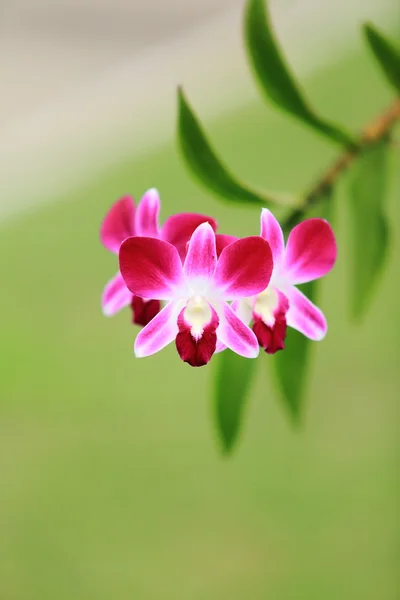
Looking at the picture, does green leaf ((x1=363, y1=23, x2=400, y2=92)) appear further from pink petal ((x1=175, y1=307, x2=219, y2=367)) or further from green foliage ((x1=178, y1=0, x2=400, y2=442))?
pink petal ((x1=175, y1=307, x2=219, y2=367))

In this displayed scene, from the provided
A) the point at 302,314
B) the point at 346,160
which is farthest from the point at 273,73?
the point at 302,314

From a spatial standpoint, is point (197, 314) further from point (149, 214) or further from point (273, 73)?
point (273, 73)

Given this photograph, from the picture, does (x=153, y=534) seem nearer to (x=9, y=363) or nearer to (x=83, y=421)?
(x=83, y=421)

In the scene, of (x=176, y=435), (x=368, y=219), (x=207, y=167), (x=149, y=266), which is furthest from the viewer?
(x=176, y=435)

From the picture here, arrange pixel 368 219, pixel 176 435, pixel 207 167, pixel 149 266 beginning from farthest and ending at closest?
1. pixel 176 435
2. pixel 368 219
3. pixel 207 167
4. pixel 149 266

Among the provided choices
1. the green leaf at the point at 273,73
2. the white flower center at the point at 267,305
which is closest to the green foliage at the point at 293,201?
the green leaf at the point at 273,73
